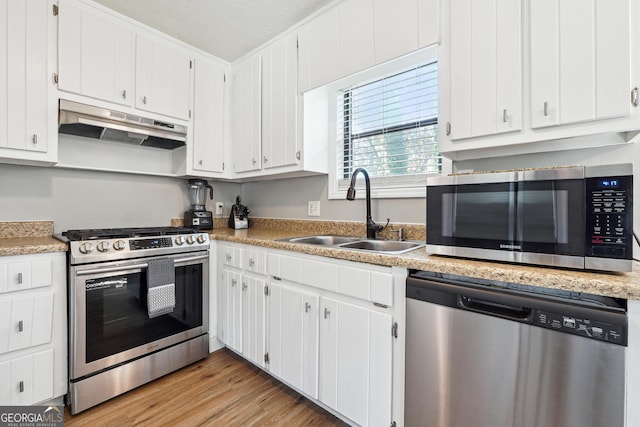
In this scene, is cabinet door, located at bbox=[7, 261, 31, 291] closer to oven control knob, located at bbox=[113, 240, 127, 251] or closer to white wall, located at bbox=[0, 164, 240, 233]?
oven control knob, located at bbox=[113, 240, 127, 251]

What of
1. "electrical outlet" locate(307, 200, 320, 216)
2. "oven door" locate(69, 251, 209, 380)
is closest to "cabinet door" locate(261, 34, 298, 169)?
"electrical outlet" locate(307, 200, 320, 216)

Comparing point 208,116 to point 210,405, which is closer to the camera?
point 210,405

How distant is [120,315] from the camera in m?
1.78

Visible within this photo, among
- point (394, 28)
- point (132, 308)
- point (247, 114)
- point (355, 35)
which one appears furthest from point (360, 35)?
point (132, 308)

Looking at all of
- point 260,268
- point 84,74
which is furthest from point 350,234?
point 84,74

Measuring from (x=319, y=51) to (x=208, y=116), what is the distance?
1.18m

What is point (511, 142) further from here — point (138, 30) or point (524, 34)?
point (138, 30)

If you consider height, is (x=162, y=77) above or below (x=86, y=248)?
above

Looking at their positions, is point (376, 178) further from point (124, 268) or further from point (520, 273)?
point (124, 268)

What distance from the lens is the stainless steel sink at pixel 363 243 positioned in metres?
1.70

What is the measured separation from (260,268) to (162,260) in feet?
2.17

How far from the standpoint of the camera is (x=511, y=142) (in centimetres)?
124

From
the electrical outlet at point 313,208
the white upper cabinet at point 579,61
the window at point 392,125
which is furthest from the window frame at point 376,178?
the white upper cabinet at point 579,61

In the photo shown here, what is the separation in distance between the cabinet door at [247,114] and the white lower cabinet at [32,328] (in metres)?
1.43
